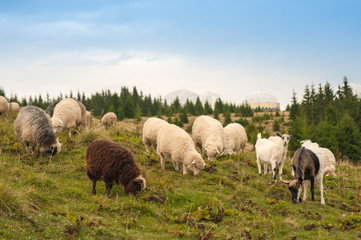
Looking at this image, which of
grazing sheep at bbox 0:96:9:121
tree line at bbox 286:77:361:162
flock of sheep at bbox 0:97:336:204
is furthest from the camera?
tree line at bbox 286:77:361:162

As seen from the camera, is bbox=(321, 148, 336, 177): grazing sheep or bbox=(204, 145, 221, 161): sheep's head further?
bbox=(321, 148, 336, 177): grazing sheep

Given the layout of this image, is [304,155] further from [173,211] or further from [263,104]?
[263,104]

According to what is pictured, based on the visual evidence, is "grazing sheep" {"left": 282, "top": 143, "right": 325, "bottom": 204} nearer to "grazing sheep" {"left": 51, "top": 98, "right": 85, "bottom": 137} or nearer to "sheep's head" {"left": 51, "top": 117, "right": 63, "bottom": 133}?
"sheep's head" {"left": 51, "top": 117, "right": 63, "bottom": 133}

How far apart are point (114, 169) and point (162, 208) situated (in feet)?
6.06

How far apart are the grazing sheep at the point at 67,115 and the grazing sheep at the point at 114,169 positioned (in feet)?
25.1

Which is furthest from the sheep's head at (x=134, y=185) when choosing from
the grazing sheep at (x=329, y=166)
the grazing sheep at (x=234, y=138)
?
the grazing sheep at (x=329, y=166)

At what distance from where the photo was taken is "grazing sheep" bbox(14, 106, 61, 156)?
39.7 ft

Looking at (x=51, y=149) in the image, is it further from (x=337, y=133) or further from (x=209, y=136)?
(x=337, y=133)

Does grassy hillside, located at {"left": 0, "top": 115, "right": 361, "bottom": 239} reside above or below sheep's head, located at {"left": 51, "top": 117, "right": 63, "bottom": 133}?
below

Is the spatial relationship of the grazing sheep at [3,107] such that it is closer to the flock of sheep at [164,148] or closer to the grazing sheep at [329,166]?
the flock of sheep at [164,148]

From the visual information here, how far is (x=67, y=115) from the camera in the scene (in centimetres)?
1688

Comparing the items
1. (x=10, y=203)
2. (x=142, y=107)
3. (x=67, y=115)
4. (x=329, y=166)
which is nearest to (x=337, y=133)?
(x=329, y=166)

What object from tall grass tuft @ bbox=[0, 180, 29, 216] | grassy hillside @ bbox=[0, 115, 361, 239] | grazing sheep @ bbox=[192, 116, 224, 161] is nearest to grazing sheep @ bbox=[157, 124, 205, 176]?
grassy hillside @ bbox=[0, 115, 361, 239]

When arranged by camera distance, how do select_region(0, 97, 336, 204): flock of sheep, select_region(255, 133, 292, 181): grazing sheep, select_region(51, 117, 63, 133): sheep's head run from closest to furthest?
select_region(0, 97, 336, 204): flock of sheep < select_region(255, 133, 292, 181): grazing sheep < select_region(51, 117, 63, 133): sheep's head
